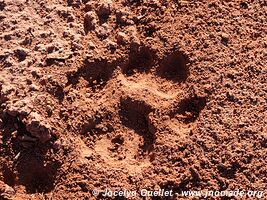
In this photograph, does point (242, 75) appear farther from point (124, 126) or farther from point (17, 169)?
point (17, 169)

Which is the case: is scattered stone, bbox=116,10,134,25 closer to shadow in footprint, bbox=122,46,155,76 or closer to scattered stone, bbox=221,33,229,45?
shadow in footprint, bbox=122,46,155,76

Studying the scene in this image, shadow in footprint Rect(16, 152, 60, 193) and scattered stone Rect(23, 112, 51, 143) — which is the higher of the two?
scattered stone Rect(23, 112, 51, 143)

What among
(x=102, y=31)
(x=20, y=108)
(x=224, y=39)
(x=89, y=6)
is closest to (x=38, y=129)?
(x=20, y=108)

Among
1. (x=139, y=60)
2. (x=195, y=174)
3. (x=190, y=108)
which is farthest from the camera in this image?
(x=139, y=60)

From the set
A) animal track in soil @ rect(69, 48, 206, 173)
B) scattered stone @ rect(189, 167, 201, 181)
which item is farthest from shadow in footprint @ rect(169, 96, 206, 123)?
scattered stone @ rect(189, 167, 201, 181)

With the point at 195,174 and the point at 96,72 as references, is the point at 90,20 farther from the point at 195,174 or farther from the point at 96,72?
the point at 195,174

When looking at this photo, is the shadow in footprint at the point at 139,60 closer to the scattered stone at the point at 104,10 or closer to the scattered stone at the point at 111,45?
the scattered stone at the point at 111,45

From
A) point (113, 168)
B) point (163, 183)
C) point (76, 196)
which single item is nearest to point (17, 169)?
point (76, 196)

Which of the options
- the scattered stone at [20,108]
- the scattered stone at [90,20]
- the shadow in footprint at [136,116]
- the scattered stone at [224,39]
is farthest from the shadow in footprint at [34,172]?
the scattered stone at [224,39]
